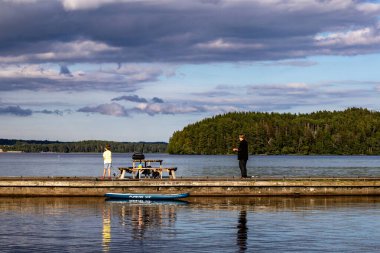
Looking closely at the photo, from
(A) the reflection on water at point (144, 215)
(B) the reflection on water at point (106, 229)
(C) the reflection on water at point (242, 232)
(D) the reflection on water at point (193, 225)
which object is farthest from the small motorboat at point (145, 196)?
(C) the reflection on water at point (242, 232)

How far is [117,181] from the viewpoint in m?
41.3

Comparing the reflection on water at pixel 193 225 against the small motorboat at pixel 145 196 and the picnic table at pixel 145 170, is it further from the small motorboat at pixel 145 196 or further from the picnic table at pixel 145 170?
the picnic table at pixel 145 170

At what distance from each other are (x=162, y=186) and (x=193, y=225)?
1181 centimetres

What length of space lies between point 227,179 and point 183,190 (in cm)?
269

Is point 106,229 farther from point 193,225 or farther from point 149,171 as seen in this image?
point 149,171

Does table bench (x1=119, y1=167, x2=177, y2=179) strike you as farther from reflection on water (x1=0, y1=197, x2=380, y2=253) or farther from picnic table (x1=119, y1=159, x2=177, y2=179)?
reflection on water (x1=0, y1=197, x2=380, y2=253)

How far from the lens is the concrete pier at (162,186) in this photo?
1622 inches

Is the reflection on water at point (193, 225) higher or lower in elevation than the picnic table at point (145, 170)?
lower

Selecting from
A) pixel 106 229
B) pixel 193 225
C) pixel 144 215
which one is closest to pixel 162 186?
pixel 144 215

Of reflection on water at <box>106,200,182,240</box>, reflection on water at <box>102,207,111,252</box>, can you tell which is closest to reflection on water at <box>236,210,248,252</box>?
reflection on water at <box>106,200,182,240</box>

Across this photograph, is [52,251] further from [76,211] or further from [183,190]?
[183,190]

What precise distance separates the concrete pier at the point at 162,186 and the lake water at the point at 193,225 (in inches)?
31.3

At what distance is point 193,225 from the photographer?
2958 centimetres

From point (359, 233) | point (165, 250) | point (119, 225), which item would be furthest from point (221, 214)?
point (165, 250)
